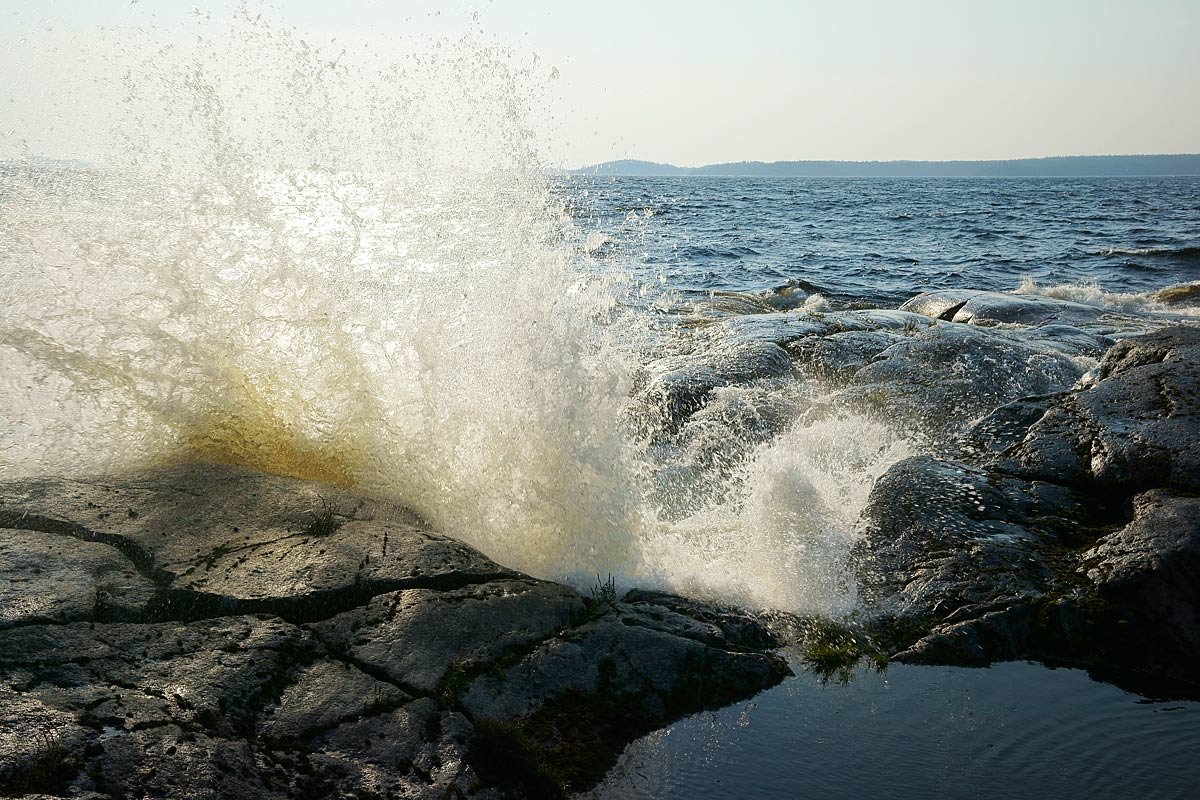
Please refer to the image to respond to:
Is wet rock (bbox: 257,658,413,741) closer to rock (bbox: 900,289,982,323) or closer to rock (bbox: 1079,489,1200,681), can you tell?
rock (bbox: 1079,489,1200,681)

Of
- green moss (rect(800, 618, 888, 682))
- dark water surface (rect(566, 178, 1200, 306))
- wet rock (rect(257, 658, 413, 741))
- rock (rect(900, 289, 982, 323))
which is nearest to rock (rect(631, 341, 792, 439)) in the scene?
green moss (rect(800, 618, 888, 682))

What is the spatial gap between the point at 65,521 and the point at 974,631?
4.45m

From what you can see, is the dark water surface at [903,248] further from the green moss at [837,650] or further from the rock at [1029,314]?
the green moss at [837,650]

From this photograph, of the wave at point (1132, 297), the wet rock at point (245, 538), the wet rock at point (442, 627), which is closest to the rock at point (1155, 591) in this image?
the wet rock at point (442, 627)

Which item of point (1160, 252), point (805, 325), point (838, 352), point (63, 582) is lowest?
point (838, 352)

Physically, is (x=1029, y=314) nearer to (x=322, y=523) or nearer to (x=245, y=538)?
(x=322, y=523)

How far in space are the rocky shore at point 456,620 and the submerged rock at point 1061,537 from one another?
0.05ft

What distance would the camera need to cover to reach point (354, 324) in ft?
18.5

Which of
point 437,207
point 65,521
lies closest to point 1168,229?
point 437,207

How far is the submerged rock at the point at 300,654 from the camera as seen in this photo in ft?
8.76

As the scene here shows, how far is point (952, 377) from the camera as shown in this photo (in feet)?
27.7

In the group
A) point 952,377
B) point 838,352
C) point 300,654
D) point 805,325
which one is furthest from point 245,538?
point 805,325

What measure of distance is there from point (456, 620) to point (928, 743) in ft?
6.71

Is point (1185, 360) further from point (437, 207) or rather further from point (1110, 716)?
point (437, 207)
